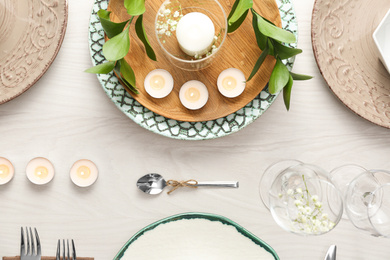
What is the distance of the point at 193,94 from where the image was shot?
0.78 metres

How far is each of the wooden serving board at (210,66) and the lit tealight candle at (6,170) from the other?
0.31 m

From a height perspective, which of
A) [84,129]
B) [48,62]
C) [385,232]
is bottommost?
[385,232]

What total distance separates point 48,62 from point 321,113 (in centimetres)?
57

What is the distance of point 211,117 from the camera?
78cm

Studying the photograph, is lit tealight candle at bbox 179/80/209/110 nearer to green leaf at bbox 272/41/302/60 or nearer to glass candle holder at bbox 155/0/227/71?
glass candle holder at bbox 155/0/227/71

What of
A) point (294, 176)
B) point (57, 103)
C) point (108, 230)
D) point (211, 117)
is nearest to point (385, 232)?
point (294, 176)

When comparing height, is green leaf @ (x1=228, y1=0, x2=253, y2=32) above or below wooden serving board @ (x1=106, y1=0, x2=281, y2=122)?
above

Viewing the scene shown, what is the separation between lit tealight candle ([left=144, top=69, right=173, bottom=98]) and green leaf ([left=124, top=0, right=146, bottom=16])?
0.46 feet

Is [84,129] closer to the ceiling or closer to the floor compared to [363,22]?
closer to the floor

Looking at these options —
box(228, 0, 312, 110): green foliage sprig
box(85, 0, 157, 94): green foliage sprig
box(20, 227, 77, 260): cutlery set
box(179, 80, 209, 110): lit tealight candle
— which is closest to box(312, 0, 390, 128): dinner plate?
box(228, 0, 312, 110): green foliage sprig

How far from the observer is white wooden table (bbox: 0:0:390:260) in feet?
2.73

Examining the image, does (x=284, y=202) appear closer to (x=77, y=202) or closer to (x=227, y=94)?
(x=227, y=94)

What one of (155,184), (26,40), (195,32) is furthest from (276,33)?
(26,40)

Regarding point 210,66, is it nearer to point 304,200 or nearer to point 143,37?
point 143,37
